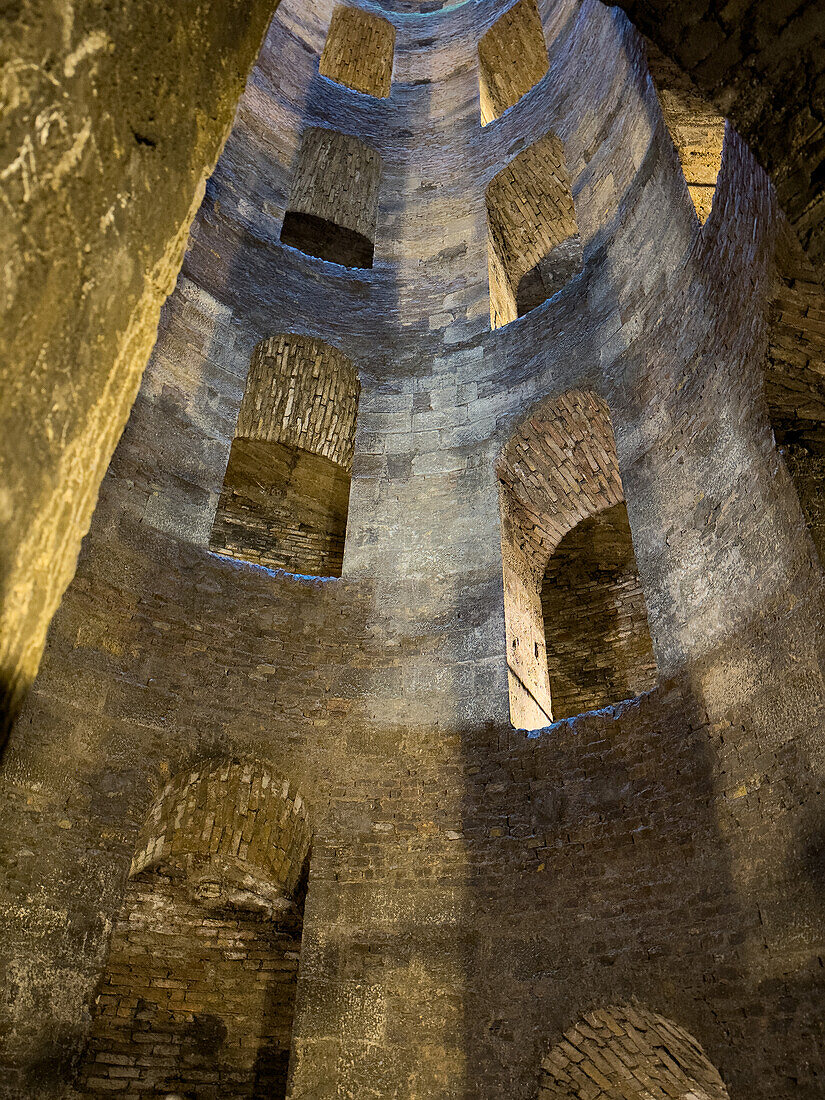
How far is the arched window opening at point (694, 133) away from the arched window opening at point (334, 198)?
4.14 m

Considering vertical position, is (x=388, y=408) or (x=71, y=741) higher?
(x=388, y=408)

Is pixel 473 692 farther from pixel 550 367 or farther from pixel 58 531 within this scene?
pixel 58 531

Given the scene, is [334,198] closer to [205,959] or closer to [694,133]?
[694,133]

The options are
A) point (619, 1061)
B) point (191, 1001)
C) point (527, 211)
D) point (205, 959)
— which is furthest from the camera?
point (527, 211)

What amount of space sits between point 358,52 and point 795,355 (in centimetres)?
1116

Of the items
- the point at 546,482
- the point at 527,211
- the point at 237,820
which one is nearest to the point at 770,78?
the point at 546,482

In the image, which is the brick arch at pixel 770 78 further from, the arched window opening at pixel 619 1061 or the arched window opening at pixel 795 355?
the arched window opening at pixel 619 1061

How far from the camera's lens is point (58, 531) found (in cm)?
180

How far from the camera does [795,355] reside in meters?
5.24

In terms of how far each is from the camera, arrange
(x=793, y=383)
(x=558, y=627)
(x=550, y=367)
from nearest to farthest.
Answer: (x=793, y=383)
(x=550, y=367)
(x=558, y=627)

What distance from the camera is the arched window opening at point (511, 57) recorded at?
40.0 ft

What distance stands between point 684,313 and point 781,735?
3396 millimetres

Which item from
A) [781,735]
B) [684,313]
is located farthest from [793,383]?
[781,735]

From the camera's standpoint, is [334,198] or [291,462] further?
[334,198]
